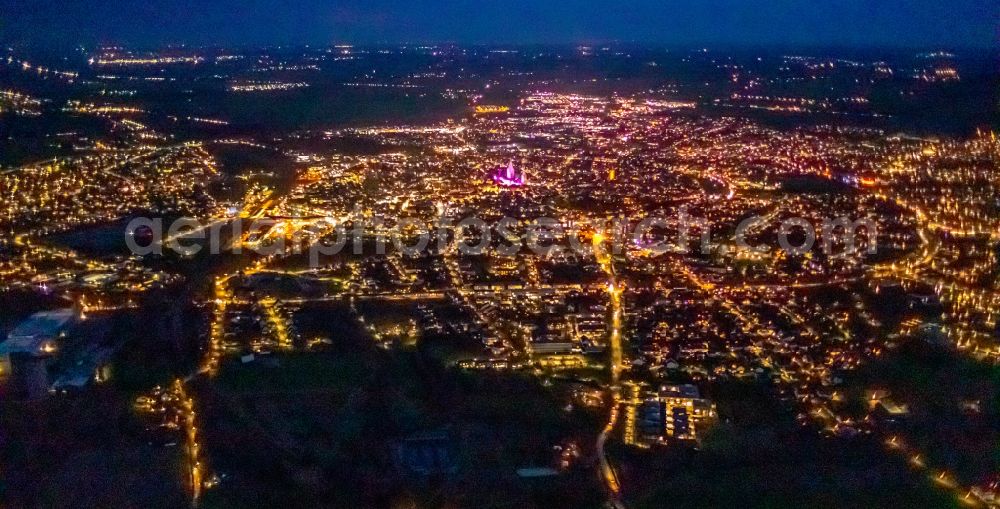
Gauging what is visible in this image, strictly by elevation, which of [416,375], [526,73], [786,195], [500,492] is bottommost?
[500,492]

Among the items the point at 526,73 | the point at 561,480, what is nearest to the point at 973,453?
the point at 561,480

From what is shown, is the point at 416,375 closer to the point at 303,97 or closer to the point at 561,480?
the point at 561,480

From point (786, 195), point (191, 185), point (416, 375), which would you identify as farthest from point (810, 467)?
point (191, 185)

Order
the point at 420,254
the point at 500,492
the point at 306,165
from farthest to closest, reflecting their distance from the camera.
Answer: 1. the point at 306,165
2. the point at 420,254
3. the point at 500,492

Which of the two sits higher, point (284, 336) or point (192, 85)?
point (192, 85)

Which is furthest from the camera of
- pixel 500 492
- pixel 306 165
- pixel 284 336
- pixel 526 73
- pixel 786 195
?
pixel 526 73

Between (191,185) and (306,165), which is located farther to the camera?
(306,165)

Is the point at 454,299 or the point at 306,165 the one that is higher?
the point at 306,165

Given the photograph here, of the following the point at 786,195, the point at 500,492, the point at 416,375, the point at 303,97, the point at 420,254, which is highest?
the point at 303,97

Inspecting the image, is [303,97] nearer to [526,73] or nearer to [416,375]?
[526,73]
